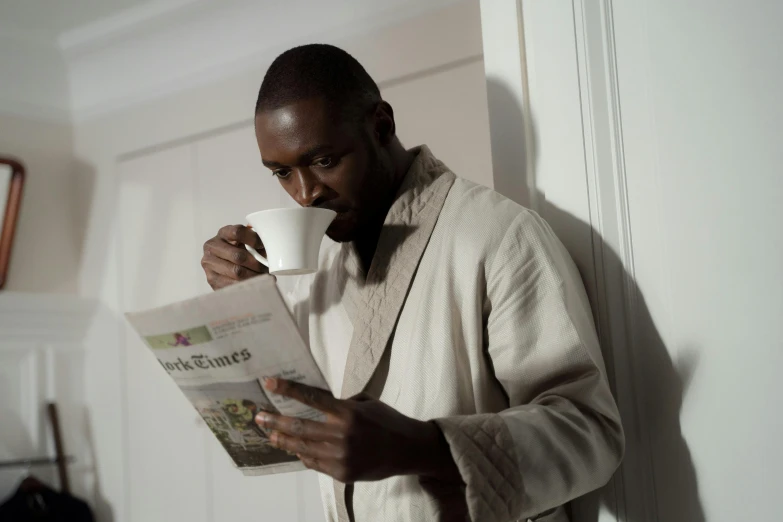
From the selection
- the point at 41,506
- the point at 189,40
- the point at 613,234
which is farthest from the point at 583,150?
the point at 41,506

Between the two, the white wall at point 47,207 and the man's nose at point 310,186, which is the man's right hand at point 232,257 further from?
the white wall at point 47,207

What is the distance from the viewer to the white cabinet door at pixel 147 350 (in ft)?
7.81

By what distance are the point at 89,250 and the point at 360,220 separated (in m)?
1.93

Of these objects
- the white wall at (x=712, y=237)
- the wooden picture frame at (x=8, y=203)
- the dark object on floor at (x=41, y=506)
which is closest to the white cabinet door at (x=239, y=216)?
the dark object on floor at (x=41, y=506)

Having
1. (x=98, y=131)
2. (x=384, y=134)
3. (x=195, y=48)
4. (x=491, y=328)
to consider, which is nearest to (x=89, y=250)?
(x=98, y=131)

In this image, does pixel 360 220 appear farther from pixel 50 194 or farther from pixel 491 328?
pixel 50 194

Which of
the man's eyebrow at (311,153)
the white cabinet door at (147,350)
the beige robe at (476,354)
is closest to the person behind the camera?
the beige robe at (476,354)

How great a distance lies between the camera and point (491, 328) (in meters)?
0.95

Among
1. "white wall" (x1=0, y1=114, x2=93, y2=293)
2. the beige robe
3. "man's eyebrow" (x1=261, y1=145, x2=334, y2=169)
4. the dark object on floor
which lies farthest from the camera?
"white wall" (x1=0, y1=114, x2=93, y2=293)

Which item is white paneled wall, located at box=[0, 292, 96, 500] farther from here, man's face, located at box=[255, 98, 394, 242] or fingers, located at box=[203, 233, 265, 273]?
man's face, located at box=[255, 98, 394, 242]

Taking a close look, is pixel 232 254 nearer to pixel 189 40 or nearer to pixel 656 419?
pixel 656 419

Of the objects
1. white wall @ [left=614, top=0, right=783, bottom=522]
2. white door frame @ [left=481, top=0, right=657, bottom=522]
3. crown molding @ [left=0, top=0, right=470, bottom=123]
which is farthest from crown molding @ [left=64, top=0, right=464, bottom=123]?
white wall @ [left=614, top=0, right=783, bottom=522]

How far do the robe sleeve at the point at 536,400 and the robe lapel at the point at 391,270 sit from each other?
0.13m

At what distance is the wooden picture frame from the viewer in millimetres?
2449
